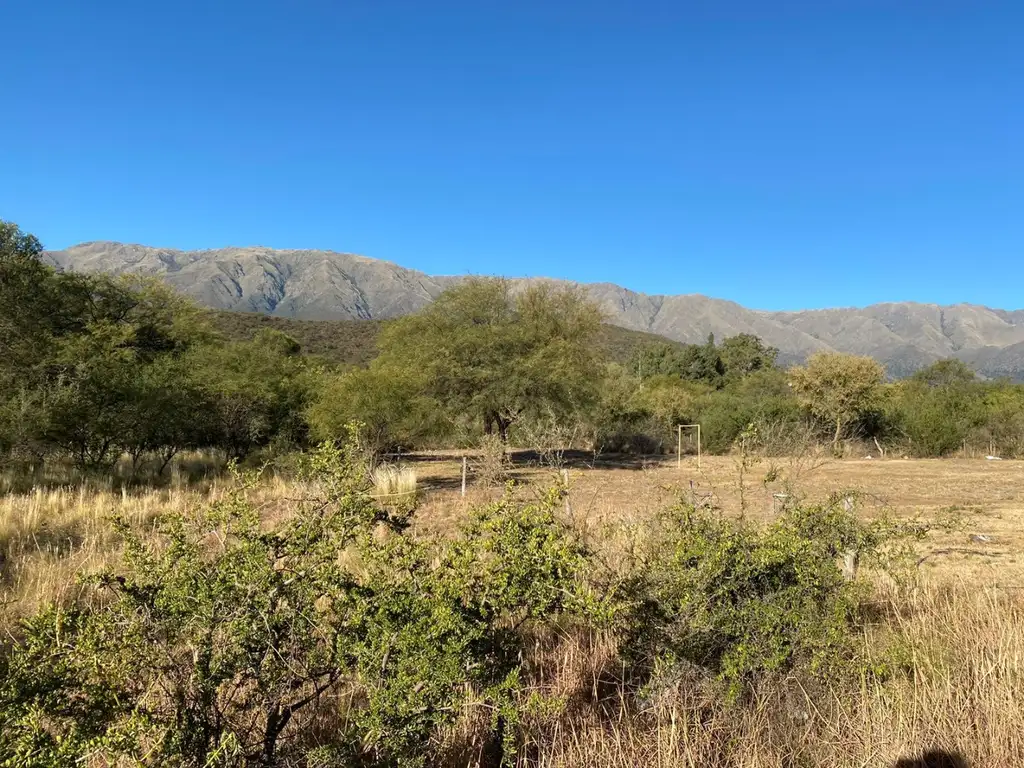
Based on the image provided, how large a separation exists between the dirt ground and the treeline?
928 millimetres

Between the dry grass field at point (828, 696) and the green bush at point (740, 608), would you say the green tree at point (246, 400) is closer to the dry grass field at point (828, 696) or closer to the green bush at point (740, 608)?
the dry grass field at point (828, 696)

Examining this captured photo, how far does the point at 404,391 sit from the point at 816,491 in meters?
11.1

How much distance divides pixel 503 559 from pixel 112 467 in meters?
13.7

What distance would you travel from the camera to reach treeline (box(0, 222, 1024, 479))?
39.2 ft

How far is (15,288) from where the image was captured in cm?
1237

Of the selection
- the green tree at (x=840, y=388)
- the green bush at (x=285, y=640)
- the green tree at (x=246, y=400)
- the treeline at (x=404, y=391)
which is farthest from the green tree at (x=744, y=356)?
the green bush at (x=285, y=640)

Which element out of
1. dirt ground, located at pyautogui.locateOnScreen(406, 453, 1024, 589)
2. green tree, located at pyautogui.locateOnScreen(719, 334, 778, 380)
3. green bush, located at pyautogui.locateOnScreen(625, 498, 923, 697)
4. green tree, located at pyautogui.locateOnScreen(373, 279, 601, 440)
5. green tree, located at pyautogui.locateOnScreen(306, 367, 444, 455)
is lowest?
dirt ground, located at pyautogui.locateOnScreen(406, 453, 1024, 589)

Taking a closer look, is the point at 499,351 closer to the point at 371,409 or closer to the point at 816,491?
the point at 371,409

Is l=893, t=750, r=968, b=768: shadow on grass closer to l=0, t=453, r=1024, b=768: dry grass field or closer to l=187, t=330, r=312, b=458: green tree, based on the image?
l=0, t=453, r=1024, b=768: dry grass field


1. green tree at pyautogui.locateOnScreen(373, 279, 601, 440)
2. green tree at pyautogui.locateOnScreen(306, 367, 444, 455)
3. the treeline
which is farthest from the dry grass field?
green tree at pyautogui.locateOnScreen(373, 279, 601, 440)

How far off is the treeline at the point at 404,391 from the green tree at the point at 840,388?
80 millimetres

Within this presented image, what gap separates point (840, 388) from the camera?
29.3 meters

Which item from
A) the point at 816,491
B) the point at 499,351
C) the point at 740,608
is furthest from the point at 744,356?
the point at 740,608

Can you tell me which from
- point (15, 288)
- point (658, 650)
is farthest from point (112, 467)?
point (658, 650)
